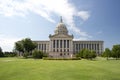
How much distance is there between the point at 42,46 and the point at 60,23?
2558 centimetres

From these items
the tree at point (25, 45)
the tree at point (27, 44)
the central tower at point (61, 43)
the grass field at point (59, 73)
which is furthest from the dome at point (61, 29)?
the grass field at point (59, 73)

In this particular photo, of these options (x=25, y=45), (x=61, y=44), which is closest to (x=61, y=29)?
(x=61, y=44)

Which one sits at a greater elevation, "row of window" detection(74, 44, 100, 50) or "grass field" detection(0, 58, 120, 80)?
"row of window" detection(74, 44, 100, 50)

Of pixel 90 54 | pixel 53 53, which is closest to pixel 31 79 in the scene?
pixel 90 54

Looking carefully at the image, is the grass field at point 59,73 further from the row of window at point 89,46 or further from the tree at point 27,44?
the row of window at point 89,46

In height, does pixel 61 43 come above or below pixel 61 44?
above

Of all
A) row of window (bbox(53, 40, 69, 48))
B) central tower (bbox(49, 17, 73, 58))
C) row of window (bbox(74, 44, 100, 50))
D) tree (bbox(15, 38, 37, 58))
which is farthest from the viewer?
row of window (bbox(74, 44, 100, 50))

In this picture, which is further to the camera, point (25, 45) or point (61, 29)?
point (61, 29)

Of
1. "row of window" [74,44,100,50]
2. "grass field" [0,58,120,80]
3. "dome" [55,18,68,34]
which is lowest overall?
"grass field" [0,58,120,80]

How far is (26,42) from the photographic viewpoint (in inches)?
4948

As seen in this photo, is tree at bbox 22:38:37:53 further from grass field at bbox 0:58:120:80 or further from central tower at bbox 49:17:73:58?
grass field at bbox 0:58:120:80

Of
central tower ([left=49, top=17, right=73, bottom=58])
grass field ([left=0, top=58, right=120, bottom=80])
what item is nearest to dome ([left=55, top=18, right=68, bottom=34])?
central tower ([left=49, top=17, right=73, bottom=58])

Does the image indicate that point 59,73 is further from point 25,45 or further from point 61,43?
point 61,43

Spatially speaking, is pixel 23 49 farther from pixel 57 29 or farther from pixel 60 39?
pixel 57 29
